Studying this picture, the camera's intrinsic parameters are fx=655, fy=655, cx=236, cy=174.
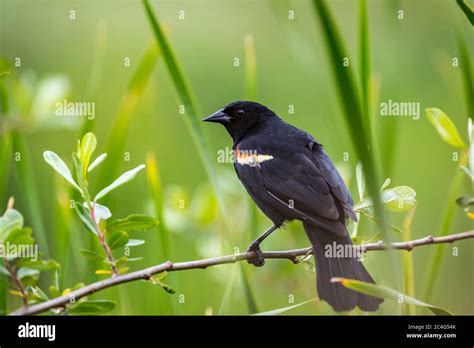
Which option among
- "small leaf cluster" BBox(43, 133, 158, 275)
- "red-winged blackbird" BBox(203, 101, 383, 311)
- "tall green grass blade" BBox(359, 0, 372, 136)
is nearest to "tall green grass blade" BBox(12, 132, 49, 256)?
"small leaf cluster" BBox(43, 133, 158, 275)

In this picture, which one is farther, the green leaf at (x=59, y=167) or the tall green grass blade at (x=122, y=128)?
the tall green grass blade at (x=122, y=128)

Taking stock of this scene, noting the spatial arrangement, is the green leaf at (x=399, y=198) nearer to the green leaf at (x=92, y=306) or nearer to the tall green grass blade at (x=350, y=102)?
the tall green grass blade at (x=350, y=102)

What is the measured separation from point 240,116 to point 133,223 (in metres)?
1.11

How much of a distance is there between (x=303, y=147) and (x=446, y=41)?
0.82 metres

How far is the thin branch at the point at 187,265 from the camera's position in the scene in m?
1.52

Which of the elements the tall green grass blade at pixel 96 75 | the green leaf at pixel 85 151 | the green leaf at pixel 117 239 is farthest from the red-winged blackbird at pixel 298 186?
the green leaf at pixel 85 151

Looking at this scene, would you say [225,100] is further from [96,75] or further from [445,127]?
[445,127]

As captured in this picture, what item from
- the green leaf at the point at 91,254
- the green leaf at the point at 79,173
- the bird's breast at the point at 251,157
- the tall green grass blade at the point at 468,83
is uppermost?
the tall green grass blade at the point at 468,83

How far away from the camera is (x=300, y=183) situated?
2.15 meters

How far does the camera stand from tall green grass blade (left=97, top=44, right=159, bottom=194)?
183 cm

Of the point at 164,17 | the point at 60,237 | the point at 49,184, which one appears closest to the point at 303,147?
the point at 164,17

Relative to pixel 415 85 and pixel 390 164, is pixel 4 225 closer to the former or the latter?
pixel 390 164

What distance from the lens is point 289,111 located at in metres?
2.53

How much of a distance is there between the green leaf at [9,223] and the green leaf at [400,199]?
0.92 meters
